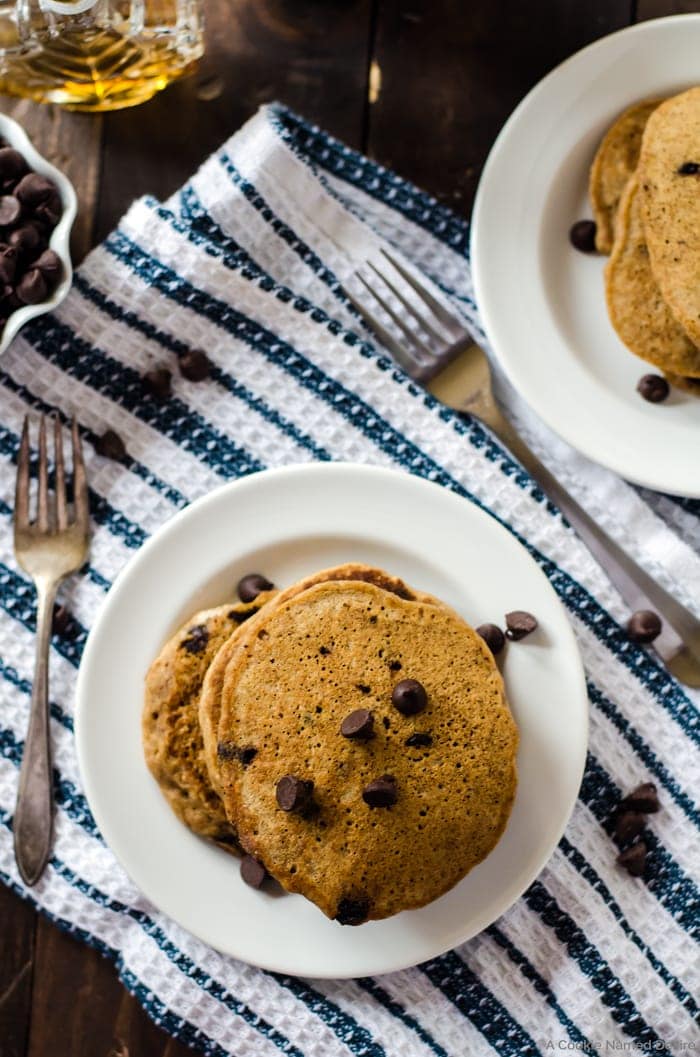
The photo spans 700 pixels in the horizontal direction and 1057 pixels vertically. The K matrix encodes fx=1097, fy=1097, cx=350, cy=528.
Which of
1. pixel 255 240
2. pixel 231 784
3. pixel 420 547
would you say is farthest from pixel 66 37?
pixel 231 784

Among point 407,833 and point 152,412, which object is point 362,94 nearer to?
point 152,412

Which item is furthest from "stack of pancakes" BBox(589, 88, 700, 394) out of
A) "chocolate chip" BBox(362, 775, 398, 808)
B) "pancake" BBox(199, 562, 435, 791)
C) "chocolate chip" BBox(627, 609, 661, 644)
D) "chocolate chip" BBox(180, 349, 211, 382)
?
"chocolate chip" BBox(362, 775, 398, 808)

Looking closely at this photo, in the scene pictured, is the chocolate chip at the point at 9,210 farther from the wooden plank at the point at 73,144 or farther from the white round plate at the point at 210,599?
the white round plate at the point at 210,599

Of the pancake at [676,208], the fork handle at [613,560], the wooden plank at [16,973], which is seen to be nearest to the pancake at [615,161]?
the pancake at [676,208]

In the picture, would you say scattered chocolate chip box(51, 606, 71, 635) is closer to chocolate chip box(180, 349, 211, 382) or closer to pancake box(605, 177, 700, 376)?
chocolate chip box(180, 349, 211, 382)

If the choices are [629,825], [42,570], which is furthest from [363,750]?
[42,570]

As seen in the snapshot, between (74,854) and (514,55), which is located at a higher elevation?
(514,55)
